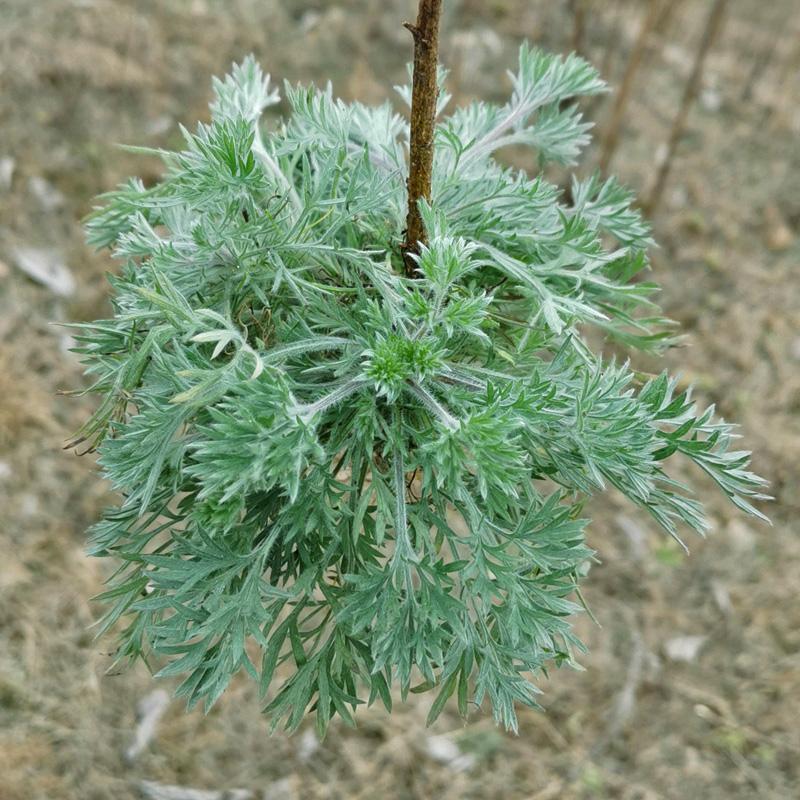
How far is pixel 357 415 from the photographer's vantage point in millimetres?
1034

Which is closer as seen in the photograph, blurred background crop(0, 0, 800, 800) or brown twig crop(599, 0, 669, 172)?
blurred background crop(0, 0, 800, 800)

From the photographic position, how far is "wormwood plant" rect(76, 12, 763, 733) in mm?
958

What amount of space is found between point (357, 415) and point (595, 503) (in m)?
2.00

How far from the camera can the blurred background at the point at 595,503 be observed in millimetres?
2199

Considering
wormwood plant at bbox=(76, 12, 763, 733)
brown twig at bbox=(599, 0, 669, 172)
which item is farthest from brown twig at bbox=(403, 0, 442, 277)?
brown twig at bbox=(599, 0, 669, 172)

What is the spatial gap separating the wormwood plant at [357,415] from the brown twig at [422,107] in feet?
0.11

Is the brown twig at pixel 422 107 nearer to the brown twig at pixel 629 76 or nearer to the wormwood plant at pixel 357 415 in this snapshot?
the wormwood plant at pixel 357 415

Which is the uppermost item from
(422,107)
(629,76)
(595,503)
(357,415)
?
(629,76)

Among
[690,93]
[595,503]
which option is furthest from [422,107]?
[690,93]

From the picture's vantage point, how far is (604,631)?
2.58 metres

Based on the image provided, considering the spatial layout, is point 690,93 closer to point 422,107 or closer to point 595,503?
point 595,503

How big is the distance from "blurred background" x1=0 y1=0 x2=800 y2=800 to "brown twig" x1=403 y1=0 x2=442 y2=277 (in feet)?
5.36

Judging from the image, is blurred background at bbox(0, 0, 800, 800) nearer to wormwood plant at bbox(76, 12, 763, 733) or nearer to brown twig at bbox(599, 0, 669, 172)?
brown twig at bbox(599, 0, 669, 172)

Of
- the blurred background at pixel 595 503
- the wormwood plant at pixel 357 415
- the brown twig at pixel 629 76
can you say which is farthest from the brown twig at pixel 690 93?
the wormwood plant at pixel 357 415
